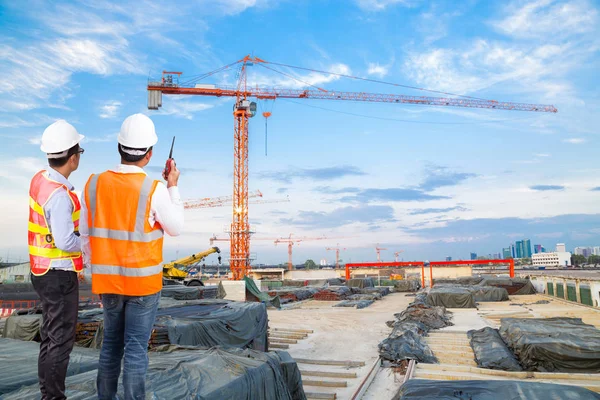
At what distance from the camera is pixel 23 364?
4.29 metres

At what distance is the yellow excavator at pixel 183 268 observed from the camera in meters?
25.6

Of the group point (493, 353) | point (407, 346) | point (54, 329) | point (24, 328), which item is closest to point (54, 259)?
point (54, 329)

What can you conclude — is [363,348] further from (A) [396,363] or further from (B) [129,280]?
(B) [129,280]

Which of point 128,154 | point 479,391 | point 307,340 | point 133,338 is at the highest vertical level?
point 128,154

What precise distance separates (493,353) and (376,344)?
4.00 meters

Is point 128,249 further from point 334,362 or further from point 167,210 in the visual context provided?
point 334,362

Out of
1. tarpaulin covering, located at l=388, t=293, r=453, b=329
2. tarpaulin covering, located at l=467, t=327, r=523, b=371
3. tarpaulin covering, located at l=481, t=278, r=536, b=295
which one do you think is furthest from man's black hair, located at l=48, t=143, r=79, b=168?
tarpaulin covering, located at l=481, t=278, r=536, b=295

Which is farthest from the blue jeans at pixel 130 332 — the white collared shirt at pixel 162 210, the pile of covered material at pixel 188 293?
the pile of covered material at pixel 188 293

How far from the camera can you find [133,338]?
98.0 inches

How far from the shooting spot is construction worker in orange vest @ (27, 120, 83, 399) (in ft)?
8.73

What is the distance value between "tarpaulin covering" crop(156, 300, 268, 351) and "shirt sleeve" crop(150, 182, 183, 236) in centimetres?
418

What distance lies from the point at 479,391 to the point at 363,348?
7964 mm

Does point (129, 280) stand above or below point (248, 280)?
above

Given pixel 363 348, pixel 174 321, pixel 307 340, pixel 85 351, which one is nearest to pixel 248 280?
pixel 307 340
